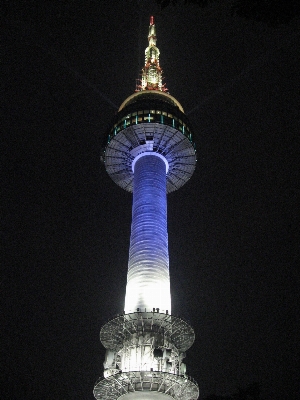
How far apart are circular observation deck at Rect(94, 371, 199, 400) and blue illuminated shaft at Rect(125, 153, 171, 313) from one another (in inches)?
313

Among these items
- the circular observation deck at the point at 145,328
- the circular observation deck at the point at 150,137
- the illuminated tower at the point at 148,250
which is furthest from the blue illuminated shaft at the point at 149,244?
the circular observation deck at the point at 150,137

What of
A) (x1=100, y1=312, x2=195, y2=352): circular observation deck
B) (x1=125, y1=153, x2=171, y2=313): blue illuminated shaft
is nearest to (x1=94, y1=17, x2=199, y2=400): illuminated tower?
(x1=100, y1=312, x2=195, y2=352): circular observation deck

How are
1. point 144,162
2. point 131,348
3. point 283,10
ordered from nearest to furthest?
1. point 283,10
2. point 131,348
3. point 144,162

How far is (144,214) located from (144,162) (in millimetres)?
10706

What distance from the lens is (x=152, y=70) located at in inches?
3243

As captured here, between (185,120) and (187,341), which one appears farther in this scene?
(185,120)

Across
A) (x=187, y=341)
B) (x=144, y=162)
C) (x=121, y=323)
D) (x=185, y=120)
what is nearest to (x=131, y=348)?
(x=121, y=323)

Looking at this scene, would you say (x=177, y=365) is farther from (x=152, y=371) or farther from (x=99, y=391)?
(x=99, y=391)

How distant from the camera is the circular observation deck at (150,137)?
68.2m

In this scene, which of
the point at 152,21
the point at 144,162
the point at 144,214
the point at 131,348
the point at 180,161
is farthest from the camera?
the point at 152,21

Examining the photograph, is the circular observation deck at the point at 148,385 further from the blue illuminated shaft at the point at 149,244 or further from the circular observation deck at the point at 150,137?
the circular observation deck at the point at 150,137

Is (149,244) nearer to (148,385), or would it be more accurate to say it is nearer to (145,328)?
(145,328)

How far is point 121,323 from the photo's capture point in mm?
49344

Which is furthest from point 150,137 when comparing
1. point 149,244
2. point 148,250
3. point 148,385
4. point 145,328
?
point 148,385
